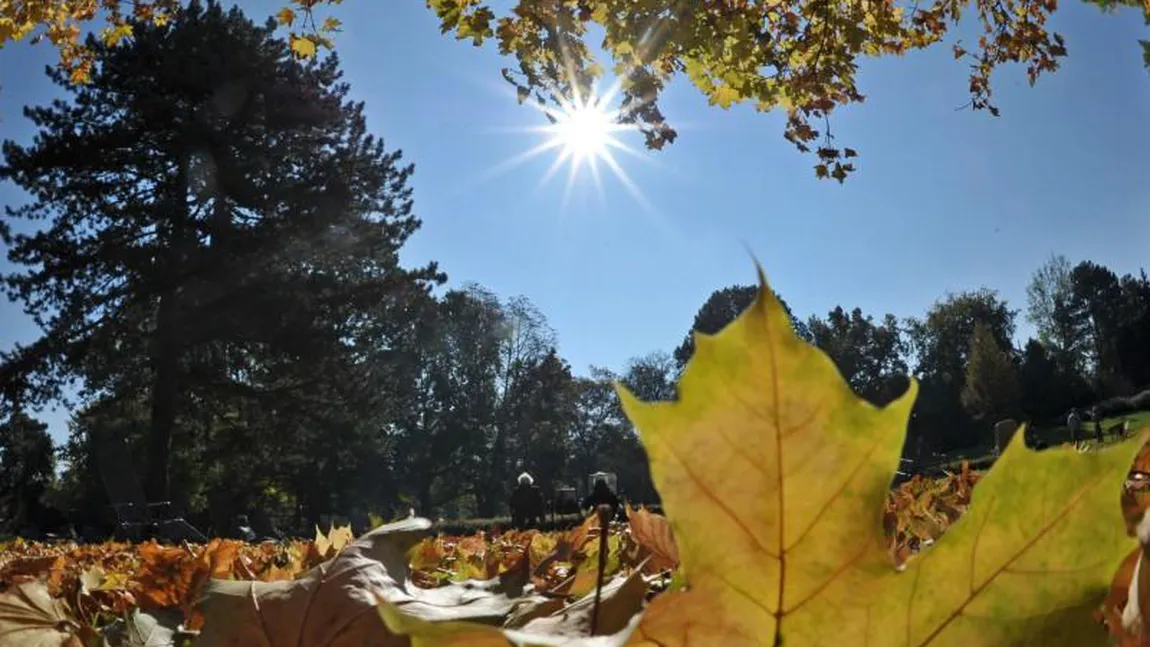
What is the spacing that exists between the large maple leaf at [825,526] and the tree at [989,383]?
141ft

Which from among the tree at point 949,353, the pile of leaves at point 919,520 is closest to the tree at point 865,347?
the tree at point 949,353

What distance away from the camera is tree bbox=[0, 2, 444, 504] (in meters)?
20.5

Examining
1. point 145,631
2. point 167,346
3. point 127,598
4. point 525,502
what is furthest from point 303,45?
point 167,346

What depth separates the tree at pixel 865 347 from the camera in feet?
164

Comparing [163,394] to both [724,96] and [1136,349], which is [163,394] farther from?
[1136,349]

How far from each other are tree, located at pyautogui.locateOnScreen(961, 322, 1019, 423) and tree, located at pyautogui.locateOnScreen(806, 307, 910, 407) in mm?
8238

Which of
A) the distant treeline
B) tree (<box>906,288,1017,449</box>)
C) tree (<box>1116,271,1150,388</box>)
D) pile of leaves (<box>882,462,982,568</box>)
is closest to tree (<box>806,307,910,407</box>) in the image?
tree (<box>906,288,1017,449</box>)

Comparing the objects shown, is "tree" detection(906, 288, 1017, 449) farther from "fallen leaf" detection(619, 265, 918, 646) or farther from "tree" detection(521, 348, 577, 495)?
"fallen leaf" detection(619, 265, 918, 646)

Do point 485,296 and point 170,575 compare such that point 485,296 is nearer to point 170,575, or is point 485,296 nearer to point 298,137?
point 298,137

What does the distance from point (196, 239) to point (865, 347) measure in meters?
41.1

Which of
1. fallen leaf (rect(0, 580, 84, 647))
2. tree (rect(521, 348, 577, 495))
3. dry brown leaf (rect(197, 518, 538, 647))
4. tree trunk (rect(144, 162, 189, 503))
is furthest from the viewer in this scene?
tree (rect(521, 348, 577, 495))

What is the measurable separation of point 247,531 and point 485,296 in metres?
28.1

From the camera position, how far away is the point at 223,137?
21422 mm

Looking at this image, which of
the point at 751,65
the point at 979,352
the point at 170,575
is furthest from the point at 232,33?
the point at 979,352
